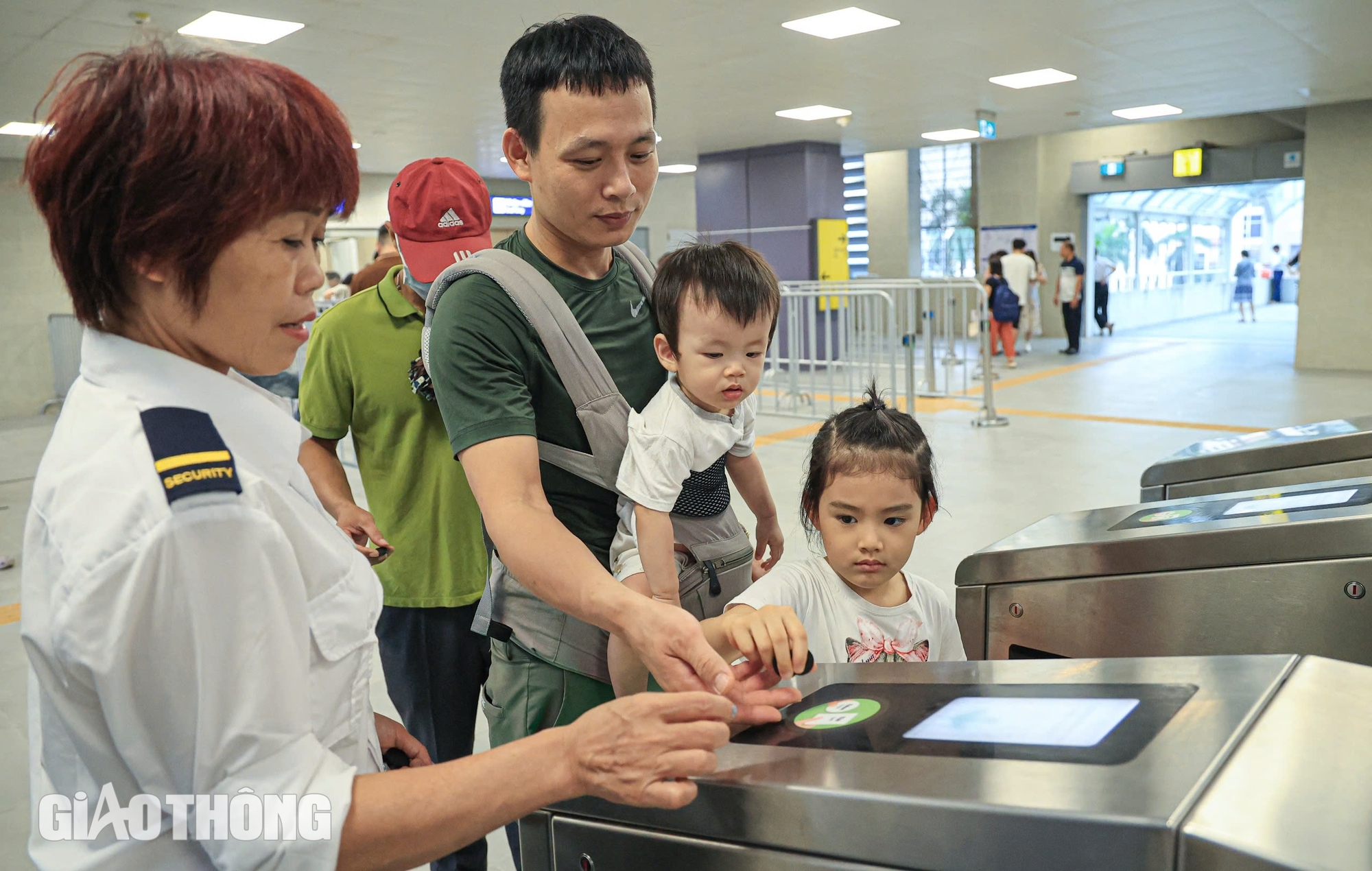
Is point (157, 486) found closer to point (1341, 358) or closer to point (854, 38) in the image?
point (854, 38)

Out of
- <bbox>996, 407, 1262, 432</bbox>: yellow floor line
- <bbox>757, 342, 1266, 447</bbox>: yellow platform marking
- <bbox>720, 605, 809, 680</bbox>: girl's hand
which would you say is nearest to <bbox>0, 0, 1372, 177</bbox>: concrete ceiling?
<bbox>757, 342, 1266, 447</bbox>: yellow platform marking

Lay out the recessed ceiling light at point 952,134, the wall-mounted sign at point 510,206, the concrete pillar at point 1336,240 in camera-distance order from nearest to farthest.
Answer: the concrete pillar at point 1336,240
the recessed ceiling light at point 952,134
the wall-mounted sign at point 510,206

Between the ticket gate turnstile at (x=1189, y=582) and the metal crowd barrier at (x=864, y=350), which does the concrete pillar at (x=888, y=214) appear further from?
the ticket gate turnstile at (x=1189, y=582)

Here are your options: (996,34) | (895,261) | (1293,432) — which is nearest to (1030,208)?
(895,261)

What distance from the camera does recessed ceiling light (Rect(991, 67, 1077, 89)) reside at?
8.71 meters

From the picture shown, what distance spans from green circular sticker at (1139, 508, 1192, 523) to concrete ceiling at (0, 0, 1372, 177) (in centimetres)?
436

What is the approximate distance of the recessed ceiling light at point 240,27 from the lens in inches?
228

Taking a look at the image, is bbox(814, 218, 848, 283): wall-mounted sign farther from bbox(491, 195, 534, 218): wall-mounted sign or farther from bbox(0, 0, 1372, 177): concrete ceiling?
bbox(491, 195, 534, 218): wall-mounted sign

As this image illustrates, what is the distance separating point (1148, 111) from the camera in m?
11.4

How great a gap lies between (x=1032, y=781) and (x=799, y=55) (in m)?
7.44

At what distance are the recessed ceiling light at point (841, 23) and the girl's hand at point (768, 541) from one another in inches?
208

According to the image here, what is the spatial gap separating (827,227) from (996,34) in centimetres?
541

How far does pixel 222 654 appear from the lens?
736 mm

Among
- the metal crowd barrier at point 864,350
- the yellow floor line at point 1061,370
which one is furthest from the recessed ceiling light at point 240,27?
the yellow floor line at point 1061,370
